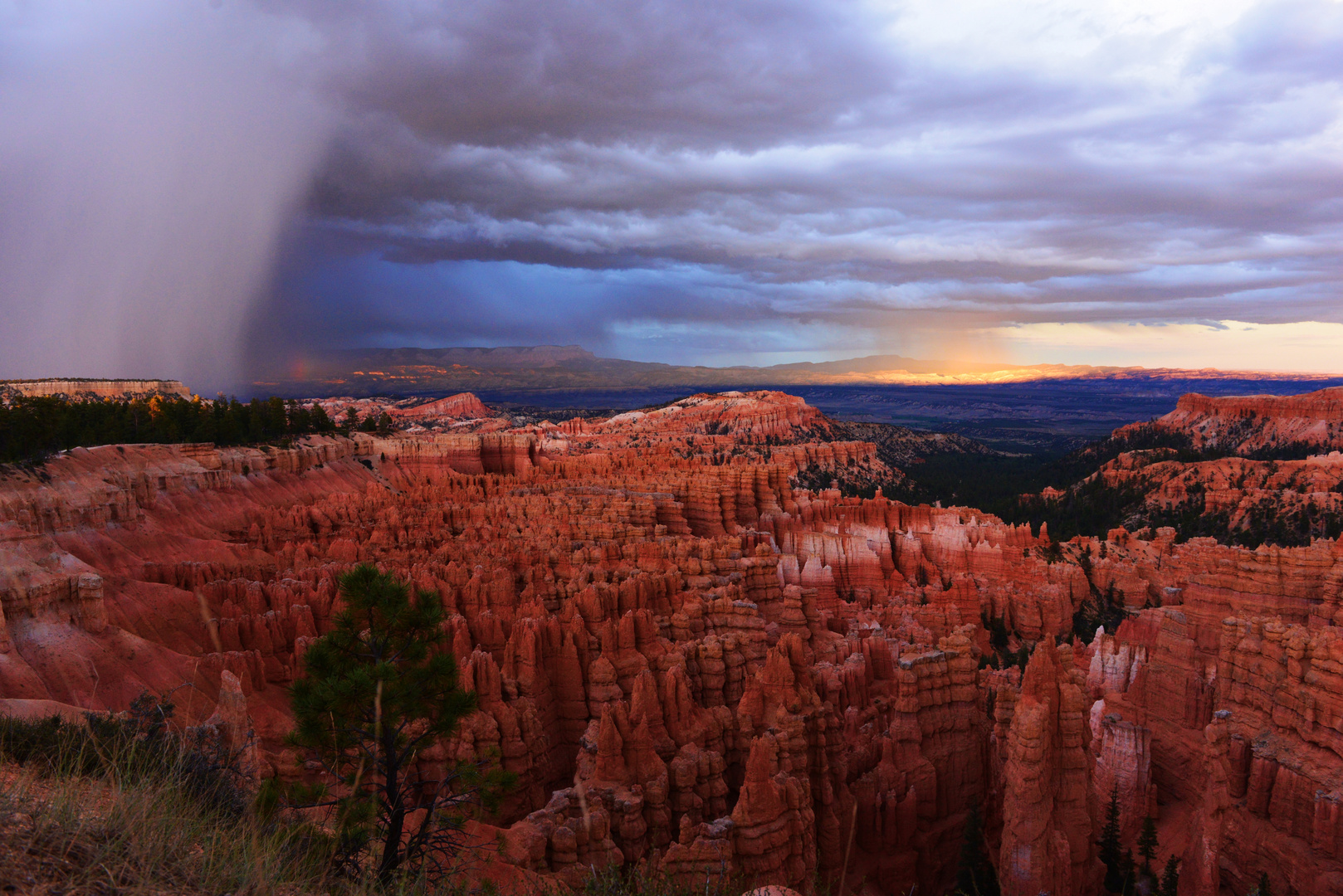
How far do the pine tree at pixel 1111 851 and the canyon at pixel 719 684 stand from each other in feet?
4.03

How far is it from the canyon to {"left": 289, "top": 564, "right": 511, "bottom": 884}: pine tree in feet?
3.03

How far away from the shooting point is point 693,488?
188 feet

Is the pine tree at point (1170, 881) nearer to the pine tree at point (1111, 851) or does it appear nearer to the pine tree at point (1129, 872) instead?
the pine tree at point (1129, 872)

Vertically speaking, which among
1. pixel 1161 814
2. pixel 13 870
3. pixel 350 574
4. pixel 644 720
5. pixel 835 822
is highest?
pixel 350 574

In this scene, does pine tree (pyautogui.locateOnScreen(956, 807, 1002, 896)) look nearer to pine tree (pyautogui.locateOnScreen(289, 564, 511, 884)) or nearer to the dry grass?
pine tree (pyautogui.locateOnScreen(289, 564, 511, 884))

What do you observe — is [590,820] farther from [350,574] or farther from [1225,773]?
[1225,773]

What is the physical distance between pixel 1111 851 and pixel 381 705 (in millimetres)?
19988

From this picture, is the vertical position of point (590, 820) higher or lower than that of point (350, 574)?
lower

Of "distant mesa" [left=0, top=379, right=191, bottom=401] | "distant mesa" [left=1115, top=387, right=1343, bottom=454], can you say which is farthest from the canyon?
"distant mesa" [left=1115, top=387, right=1343, bottom=454]

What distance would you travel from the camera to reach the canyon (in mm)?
17766

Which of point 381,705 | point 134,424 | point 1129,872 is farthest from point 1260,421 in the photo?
point 134,424

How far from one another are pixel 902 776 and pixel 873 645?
7.63 metres

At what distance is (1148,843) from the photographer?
20.2 meters

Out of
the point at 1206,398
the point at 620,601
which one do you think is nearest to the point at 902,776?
the point at 620,601
